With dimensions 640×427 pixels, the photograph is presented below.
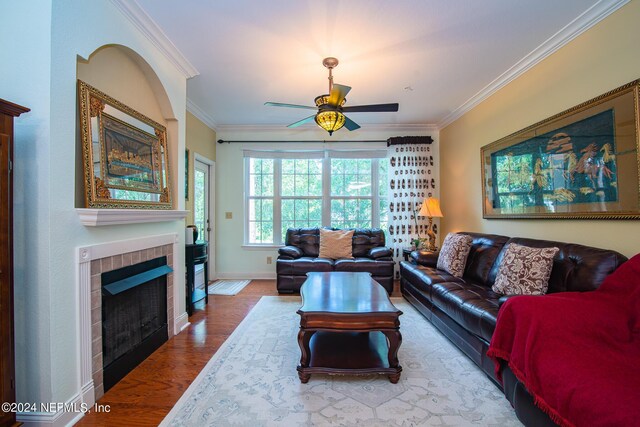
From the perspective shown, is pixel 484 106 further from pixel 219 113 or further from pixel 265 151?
pixel 219 113

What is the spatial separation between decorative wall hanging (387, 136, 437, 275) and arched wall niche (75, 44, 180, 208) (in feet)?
11.2

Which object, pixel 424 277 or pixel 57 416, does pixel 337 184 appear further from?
pixel 57 416

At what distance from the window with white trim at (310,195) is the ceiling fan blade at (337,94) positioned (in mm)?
2500

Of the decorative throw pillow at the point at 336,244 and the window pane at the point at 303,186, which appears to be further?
the window pane at the point at 303,186

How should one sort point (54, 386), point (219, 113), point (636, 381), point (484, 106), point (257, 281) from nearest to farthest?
point (636, 381) → point (54, 386) → point (484, 106) → point (219, 113) → point (257, 281)

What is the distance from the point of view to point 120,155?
2.00m

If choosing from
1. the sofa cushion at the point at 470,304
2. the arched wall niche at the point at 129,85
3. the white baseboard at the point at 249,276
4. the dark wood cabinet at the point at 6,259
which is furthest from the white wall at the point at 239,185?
the dark wood cabinet at the point at 6,259

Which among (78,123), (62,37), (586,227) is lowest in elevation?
(586,227)

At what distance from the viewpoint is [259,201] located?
16.4ft

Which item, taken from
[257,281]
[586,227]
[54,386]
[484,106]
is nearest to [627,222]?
[586,227]

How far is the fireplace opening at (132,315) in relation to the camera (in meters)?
1.88

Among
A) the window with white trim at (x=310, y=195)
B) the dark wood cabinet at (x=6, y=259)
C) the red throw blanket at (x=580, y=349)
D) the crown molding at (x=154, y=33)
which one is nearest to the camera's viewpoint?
the red throw blanket at (x=580, y=349)

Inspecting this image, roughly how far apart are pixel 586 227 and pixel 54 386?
12.3 feet

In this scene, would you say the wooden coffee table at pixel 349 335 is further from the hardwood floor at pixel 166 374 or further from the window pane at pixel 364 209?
the window pane at pixel 364 209
